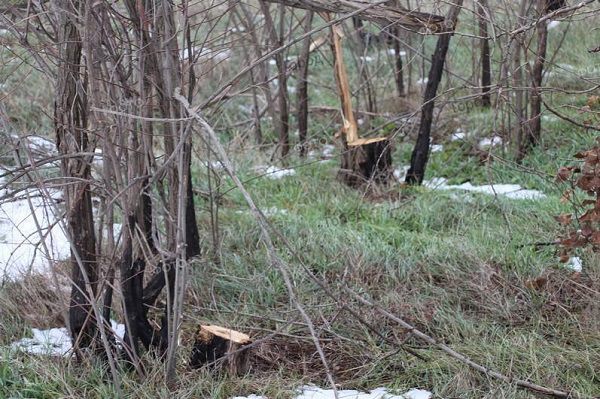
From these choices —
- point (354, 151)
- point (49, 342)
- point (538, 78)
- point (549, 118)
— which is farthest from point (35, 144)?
point (549, 118)

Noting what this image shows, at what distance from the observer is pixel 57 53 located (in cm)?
392

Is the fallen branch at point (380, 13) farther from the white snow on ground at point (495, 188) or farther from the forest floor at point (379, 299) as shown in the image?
the white snow on ground at point (495, 188)

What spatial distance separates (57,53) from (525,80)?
203 inches

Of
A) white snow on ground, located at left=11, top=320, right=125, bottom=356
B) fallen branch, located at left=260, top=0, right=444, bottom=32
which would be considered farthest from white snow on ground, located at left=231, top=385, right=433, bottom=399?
fallen branch, located at left=260, top=0, right=444, bottom=32

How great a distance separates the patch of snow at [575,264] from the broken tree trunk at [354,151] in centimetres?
229

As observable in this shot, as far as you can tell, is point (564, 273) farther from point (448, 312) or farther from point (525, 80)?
point (525, 80)

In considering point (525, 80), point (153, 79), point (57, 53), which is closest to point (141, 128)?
Result: point (153, 79)

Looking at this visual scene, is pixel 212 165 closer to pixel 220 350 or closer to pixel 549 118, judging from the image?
pixel 220 350

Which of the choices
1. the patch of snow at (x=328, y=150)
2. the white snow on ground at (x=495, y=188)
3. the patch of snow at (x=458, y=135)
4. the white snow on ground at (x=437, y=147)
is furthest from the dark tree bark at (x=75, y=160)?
the patch of snow at (x=458, y=135)

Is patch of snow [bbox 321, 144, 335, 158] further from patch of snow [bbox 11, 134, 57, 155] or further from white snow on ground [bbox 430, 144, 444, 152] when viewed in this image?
patch of snow [bbox 11, 134, 57, 155]

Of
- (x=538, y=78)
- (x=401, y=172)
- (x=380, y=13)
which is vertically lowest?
(x=401, y=172)

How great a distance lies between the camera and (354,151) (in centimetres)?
721

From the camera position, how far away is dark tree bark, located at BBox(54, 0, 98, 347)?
12.6 ft

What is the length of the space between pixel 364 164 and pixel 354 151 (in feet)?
0.45
